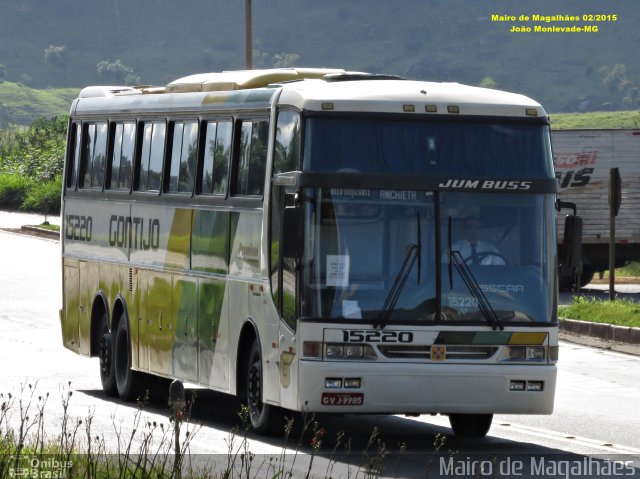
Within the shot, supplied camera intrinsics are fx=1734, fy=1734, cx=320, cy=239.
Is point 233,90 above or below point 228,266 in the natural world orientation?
above

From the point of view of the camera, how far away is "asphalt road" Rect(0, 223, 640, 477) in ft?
41.6

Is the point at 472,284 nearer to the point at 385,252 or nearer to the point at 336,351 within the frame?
the point at 385,252

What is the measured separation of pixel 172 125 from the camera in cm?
1706

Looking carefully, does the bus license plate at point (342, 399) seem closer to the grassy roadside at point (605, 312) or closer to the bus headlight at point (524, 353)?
the bus headlight at point (524, 353)

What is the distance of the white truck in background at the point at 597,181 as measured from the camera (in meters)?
37.1

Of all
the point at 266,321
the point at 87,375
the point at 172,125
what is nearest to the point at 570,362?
the point at 87,375

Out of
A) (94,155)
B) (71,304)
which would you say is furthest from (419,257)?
(71,304)

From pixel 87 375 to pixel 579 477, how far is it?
10073 mm

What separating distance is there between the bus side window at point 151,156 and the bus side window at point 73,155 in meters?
2.54

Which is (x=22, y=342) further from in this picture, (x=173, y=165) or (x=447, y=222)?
(x=447, y=222)

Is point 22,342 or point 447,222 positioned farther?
point 22,342

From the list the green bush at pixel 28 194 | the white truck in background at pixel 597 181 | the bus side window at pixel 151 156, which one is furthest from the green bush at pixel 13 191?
the bus side window at pixel 151 156

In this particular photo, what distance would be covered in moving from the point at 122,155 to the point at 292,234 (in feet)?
17.8

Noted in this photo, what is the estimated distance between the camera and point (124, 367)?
60.0 feet
